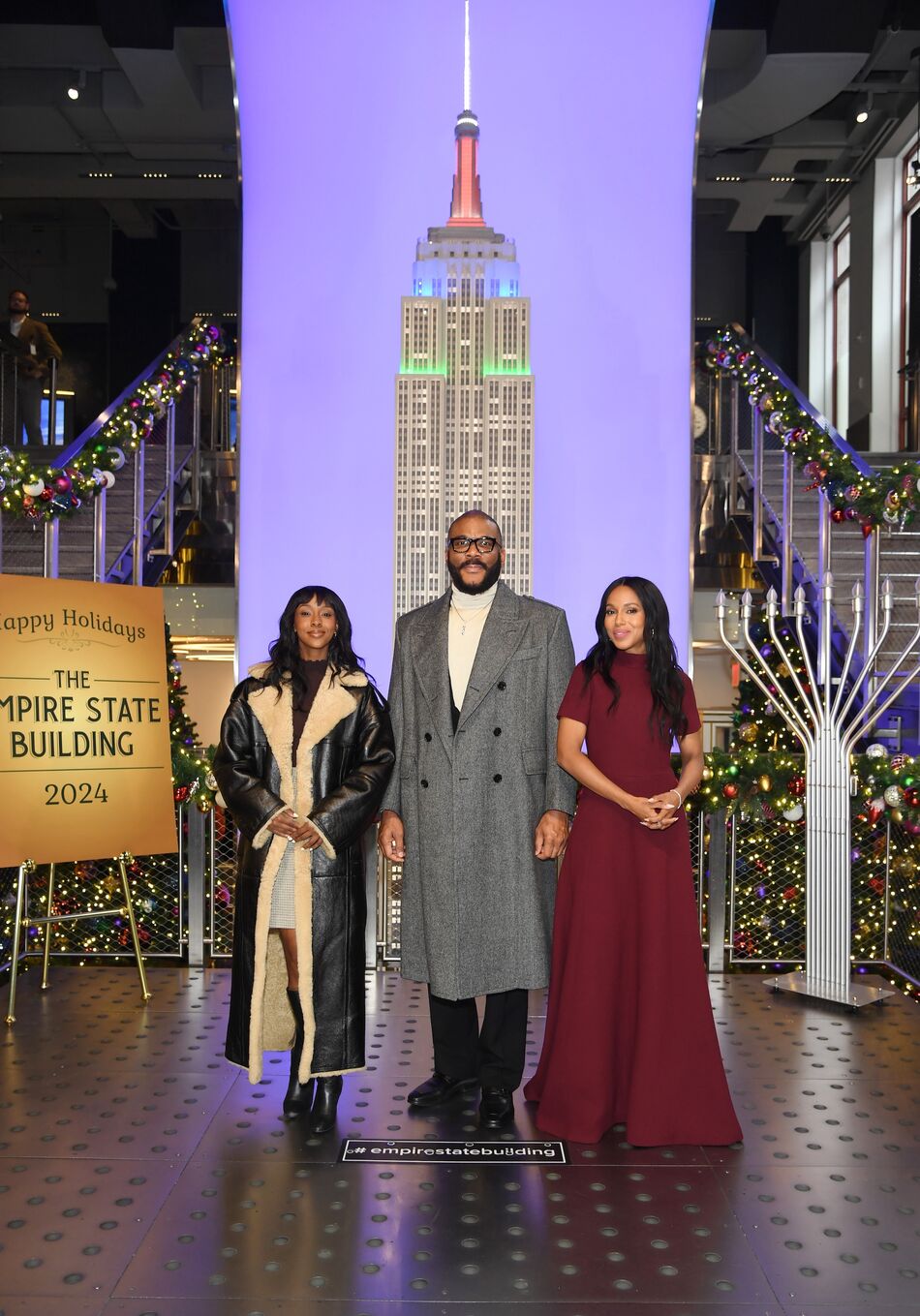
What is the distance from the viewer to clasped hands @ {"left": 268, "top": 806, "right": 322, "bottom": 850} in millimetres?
3402

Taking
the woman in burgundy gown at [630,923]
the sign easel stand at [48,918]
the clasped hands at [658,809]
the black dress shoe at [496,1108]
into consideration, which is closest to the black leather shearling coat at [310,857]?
the black dress shoe at [496,1108]

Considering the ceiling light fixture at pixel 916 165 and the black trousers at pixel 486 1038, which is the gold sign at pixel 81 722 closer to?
the black trousers at pixel 486 1038

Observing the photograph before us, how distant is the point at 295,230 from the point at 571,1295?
218 inches

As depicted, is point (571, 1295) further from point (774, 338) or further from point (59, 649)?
point (774, 338)

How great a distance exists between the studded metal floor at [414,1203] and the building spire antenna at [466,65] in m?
4.98

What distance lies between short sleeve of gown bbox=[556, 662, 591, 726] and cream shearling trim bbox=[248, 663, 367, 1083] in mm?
616

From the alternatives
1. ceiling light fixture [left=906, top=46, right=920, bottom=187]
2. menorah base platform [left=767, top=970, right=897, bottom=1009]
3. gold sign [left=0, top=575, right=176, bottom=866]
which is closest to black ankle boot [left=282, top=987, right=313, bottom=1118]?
gold sign [left=0, top=575, right=176, bottom=866]

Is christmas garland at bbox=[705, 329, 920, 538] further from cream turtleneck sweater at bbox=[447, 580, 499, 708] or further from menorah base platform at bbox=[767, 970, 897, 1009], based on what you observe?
cream turtleneck sweater at bbox=[447, 580, 499, 708]

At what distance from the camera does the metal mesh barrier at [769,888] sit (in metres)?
5.58

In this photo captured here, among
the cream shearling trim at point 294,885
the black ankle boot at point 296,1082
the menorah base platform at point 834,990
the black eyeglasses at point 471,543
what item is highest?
the black eyeglasses at point 471,543

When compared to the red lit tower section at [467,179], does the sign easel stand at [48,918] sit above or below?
below

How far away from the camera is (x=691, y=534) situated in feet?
21.0

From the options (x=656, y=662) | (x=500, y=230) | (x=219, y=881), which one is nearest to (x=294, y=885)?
(x=656, y=662)

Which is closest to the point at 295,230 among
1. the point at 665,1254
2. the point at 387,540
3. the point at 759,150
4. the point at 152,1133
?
the point at 387,540
